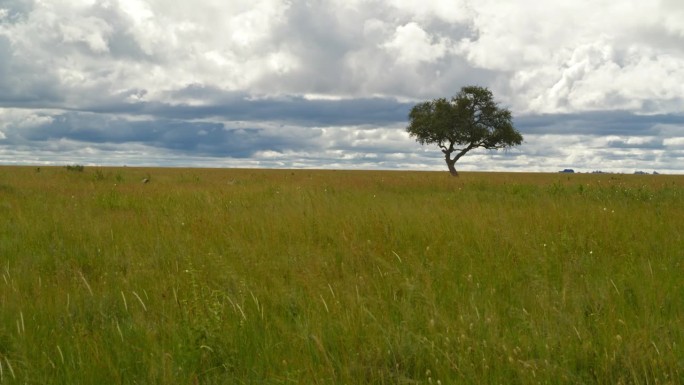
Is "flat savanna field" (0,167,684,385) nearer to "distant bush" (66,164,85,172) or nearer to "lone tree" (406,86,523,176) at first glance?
"distant bush" (66,164,85,172)

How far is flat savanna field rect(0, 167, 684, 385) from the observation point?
3.17m

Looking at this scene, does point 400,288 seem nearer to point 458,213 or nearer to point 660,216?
point 458,213

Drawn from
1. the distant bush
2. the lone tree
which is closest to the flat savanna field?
the distant bush

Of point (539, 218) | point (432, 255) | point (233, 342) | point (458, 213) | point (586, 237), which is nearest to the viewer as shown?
point (233, 342)

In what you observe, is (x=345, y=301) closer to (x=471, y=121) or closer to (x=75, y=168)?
(x=75, y=168)

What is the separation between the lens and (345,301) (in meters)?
4.21

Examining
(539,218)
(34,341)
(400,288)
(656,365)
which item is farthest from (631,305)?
(34,341)

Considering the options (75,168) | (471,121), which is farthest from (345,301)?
(471,121)

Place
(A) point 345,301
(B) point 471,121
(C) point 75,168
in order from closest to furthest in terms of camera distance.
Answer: (A) point 345,301
(C) point 75,168
(B) point 471,121

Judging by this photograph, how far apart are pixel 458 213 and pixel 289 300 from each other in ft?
17.6

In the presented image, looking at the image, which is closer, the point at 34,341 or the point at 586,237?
the point at 34,341

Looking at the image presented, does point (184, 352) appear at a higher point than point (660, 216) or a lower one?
lower

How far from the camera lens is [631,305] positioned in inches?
169

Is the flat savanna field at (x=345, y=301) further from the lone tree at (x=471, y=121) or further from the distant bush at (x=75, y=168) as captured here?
the lone tree at (x=471, y=121)
